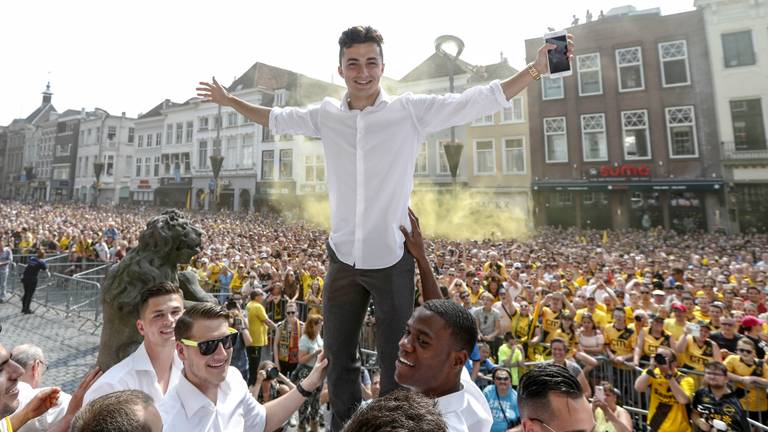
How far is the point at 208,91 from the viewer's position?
2.63 meters

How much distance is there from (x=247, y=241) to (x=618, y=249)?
45.9 ft

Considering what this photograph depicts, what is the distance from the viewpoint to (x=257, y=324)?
24.3 feet

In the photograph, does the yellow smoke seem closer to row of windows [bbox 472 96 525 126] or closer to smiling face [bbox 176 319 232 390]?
row of windows [bbox 472 96 525 126]

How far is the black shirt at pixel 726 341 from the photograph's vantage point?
225 inches

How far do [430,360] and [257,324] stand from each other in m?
6.31

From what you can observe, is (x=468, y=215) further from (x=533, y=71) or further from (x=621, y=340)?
(x=533, y=71)

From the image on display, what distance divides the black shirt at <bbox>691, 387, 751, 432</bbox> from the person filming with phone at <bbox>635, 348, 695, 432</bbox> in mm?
193

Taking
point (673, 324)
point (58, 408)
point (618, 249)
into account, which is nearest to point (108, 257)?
point (58, 408)

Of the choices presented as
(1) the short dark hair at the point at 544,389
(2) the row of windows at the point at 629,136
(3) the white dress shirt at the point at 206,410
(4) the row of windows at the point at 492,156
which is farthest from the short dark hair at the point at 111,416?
(2) the row of windows at the point at 629,136

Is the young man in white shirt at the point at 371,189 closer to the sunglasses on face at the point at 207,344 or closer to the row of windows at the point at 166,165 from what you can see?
the sunglasses on face at the point at 207,344

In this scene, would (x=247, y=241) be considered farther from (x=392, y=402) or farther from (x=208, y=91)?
(x=392, y=402)

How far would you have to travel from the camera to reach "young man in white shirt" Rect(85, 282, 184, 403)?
2.37m

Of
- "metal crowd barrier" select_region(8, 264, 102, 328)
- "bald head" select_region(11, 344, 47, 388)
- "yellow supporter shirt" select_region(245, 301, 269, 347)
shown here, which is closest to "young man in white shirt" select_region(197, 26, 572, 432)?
"bald head" select_region(11, 344, 47, 388)

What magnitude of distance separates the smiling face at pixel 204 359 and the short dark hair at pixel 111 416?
0.64 meters
